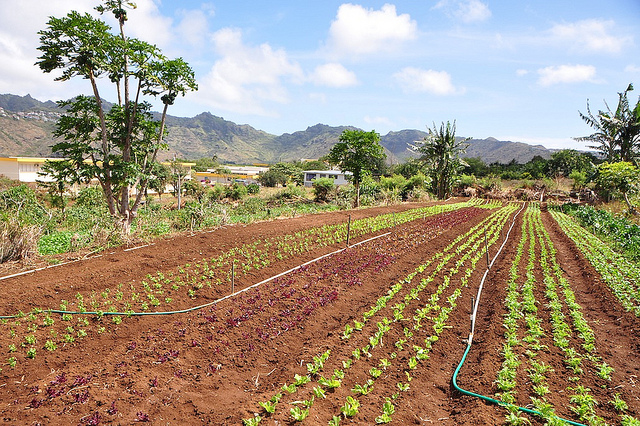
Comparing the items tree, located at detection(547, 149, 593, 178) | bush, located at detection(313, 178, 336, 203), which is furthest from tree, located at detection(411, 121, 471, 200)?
tree, located at detection(547, 149, 593, 178)

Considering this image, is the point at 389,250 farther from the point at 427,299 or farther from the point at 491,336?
the point at 491,336

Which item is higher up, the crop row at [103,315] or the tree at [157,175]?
the tree at [157,175]

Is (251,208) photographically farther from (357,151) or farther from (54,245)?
(54,245)

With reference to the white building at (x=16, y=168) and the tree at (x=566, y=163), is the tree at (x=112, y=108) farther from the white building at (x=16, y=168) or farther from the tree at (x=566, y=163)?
the tree at (x=566, y=163)

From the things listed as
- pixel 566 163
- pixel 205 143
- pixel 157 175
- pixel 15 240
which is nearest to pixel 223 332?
pixel 15 240

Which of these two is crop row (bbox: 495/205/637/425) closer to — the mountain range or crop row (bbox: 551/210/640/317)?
crop row (bbox: 551/210/640/317)

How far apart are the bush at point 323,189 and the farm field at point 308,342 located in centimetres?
2026

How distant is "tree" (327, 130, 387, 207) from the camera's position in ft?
67.9

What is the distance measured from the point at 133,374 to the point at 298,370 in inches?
81.9

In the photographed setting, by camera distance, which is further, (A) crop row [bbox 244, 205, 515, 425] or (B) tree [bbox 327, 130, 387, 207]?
(B) tree [bbox 327, 130, 387, 207]

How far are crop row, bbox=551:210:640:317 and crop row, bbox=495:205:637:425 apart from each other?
92 centimetres

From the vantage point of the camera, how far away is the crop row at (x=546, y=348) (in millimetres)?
3924

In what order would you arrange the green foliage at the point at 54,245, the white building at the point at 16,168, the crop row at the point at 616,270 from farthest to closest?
the white building at the point at 16,168, the green foliage at the point at 54,245, the crop row at the point at 616,270

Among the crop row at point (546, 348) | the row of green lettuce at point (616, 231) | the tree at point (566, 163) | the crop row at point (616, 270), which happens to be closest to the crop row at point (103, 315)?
the crop row at point (546, 348)
